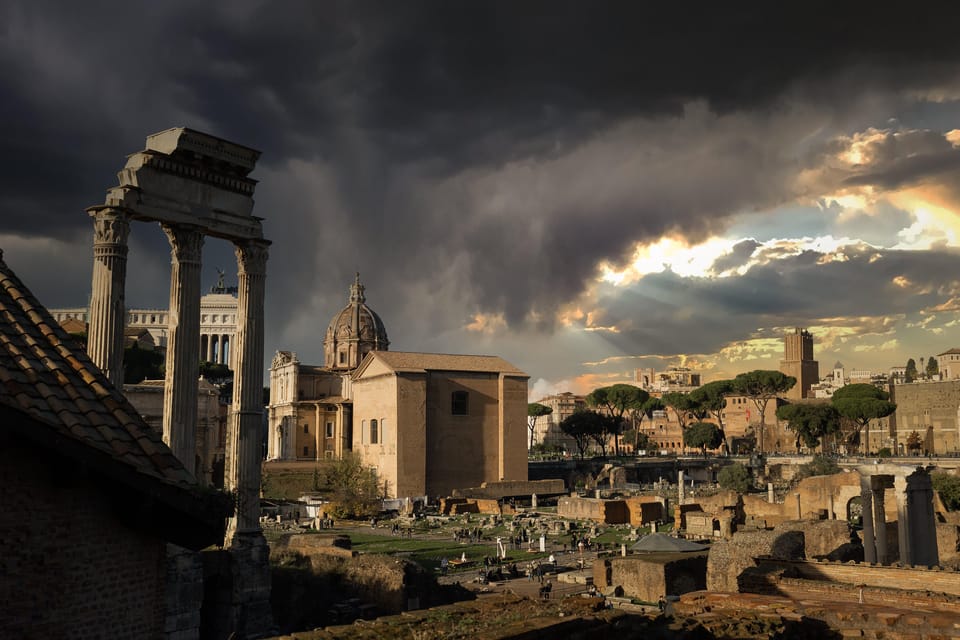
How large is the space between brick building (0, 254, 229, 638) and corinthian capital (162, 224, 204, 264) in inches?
418

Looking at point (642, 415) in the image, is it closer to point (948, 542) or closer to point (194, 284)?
point (948, 542)

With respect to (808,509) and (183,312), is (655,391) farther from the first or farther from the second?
(183,312)

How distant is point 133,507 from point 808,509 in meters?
37.2

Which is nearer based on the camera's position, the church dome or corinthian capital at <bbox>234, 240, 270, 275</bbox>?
corinthian capital at <bbox>234, 240, 270, 275</bbox>

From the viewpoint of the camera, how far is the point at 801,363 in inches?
4761

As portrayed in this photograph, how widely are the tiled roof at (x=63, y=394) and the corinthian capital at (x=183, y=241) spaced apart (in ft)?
34.7

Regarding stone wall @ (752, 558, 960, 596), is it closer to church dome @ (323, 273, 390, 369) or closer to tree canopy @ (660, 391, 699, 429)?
church dome @ (323, 273, 390, 369)

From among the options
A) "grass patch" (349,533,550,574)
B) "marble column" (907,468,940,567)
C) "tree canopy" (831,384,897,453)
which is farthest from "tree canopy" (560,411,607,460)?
"marble column" (907,468,940,567)

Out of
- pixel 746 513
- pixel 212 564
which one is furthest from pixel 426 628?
pixel 746 513

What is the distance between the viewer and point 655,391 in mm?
141750

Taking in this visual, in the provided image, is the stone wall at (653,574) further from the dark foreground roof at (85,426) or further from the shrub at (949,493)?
the dark foreground roof at (85,426)

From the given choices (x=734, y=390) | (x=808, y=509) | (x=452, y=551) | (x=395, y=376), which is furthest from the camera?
(x=734, y=390)

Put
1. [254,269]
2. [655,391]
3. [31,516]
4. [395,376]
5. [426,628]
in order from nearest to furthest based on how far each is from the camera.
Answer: [31,516]
[426,628]
[254,269]
[395,376]
[655,391]

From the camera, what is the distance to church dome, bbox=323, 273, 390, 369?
63688mm
